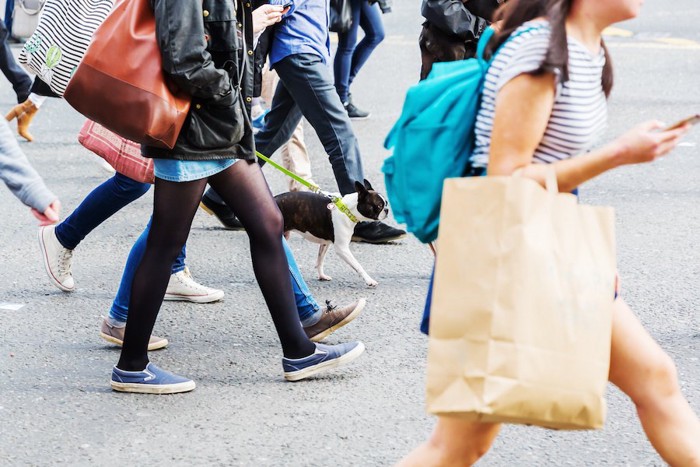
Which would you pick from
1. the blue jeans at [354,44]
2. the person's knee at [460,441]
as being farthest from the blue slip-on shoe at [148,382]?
the blue jeans at [354,44]

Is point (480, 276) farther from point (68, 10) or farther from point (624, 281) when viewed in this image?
point (624, 281)

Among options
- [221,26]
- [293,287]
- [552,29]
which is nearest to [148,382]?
[293,287]

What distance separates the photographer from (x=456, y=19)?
632cm

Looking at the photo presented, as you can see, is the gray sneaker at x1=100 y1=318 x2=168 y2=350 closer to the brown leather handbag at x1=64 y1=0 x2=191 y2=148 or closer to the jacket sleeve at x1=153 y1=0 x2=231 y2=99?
the brown leather handbag at x1=64 y1=0 x2=191 y2=148

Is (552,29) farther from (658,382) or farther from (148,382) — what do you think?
(148,382)

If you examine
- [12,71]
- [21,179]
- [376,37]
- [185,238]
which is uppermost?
[21,179]

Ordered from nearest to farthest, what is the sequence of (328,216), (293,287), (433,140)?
(433,140), (293,287), (328,216)

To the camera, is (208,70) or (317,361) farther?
(317,361)

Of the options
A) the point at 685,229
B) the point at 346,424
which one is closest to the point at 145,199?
the point at 685,229

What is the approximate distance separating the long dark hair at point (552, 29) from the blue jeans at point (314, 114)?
341 centimetres

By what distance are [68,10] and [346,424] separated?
7.23 ft

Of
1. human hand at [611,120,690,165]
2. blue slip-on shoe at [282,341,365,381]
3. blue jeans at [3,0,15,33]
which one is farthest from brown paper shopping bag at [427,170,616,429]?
blue jeans at [3,0,15,33]

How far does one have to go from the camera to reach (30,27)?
10250 mm

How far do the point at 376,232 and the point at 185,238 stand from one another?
7.96 ft
